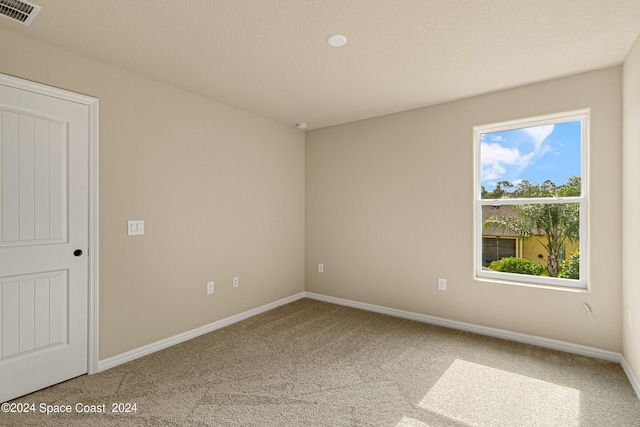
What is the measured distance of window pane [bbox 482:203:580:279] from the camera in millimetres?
2971

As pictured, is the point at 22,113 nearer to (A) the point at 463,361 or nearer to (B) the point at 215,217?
(B) the point at 215,217

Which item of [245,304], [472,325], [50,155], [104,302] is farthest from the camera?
[245,304]

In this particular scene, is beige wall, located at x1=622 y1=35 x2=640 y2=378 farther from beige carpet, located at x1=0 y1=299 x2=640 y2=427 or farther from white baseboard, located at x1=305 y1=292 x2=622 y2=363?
beige carpet, located at x1=0 y1=299 x2=640 y2=427

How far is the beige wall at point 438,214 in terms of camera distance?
2.72 meters

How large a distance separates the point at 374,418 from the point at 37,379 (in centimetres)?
231

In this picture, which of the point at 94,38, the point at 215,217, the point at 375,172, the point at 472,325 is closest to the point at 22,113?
the point at 94,38

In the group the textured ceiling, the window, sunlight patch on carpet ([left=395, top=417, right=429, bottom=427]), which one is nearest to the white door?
the textured ceiling

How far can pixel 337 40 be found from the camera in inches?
88.4

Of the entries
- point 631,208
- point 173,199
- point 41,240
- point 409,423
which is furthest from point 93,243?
point 631,208

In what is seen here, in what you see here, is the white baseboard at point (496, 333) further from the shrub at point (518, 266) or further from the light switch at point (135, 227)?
the light switch at point (135, 227)

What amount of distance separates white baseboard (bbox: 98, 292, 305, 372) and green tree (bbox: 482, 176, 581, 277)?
2846mm

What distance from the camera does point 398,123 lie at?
3.85m

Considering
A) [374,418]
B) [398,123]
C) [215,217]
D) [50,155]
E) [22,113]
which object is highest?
[398,123]

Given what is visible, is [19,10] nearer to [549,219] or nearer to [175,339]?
[175,339]
